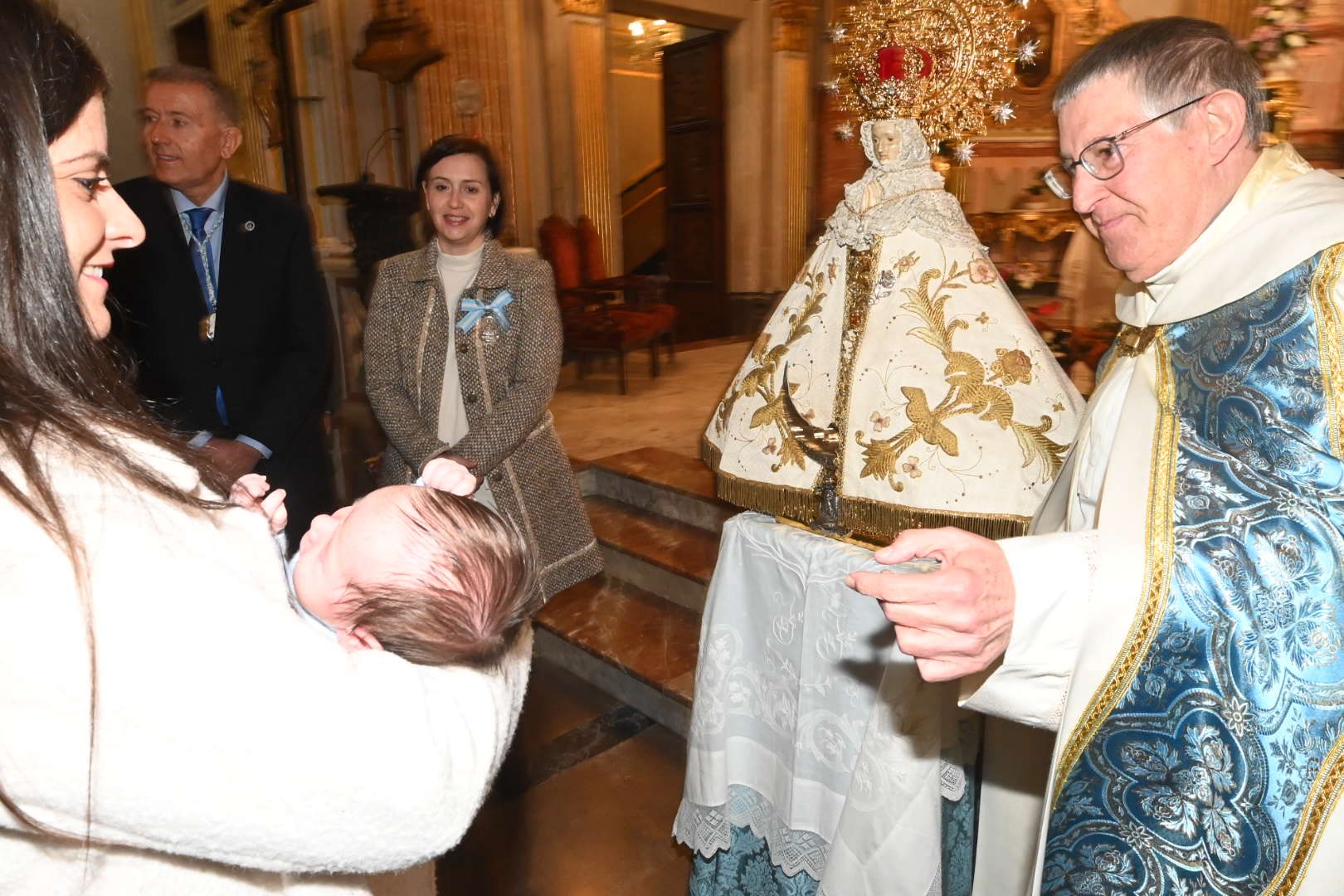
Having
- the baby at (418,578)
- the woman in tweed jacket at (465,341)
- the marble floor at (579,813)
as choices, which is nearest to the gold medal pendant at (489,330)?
the woman in tweed jacket at (465,341)

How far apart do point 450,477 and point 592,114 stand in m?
7.30

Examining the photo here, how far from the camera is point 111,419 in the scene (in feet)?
2.53

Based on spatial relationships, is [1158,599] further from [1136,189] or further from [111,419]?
[111,419]

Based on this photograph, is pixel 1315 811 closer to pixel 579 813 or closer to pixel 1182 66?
pixel 1182 66

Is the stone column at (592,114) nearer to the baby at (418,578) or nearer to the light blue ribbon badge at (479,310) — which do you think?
the light blue ribbon badge at (479,310)

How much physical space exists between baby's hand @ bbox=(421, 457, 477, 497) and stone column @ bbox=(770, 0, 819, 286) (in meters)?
7.89

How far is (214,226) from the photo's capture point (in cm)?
245

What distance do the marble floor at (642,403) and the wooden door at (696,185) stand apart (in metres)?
0.59

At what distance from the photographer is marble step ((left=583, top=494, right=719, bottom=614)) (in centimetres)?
369

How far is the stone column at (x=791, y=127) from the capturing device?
8391 millimetres

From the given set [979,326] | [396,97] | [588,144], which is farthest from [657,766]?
A: [588,144]

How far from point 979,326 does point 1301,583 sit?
30.4 inches

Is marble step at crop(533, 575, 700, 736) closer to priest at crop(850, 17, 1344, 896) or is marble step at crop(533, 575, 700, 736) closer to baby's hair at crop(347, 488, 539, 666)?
priest at crop(850, 17, 1344, 896)

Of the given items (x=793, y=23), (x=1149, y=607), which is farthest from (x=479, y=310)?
(x=793, y=23)
